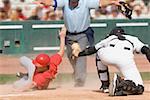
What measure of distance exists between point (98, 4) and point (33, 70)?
63.2 inches

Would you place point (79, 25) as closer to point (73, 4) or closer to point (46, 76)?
point (73, 4)

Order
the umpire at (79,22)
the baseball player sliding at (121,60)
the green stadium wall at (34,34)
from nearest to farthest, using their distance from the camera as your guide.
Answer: the baseball player sliding at (121,60)
the umpire at (79,22)
the green stadium wall at (34,34)

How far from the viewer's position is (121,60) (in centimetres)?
974

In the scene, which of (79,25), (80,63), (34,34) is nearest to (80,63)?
(80,63)

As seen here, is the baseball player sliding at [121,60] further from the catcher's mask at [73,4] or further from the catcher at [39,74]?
the catcher's mask at [73,4]

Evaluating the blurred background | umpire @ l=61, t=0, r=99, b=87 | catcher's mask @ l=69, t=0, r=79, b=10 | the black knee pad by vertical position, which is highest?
the blurred background

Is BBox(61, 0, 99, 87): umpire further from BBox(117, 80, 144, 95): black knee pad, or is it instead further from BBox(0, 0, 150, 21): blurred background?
BBox(0, 0, 150, 21): blurred background

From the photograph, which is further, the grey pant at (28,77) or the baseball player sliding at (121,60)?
the grey pant at (28,77)

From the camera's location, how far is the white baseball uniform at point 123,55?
9727mm

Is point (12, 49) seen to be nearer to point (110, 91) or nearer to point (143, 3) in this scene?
point (143, 3)

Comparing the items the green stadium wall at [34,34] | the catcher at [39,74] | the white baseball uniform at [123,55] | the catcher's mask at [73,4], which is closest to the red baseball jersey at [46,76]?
the catcher at [39,74]

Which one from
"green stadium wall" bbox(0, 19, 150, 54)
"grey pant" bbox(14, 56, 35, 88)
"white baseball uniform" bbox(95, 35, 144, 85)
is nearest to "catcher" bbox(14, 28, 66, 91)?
"grey pant" bbox(14, 56, 35, 88)

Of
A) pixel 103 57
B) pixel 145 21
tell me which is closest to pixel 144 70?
pixel 145 21

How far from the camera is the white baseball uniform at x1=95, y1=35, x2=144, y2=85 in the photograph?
31.9 feet
